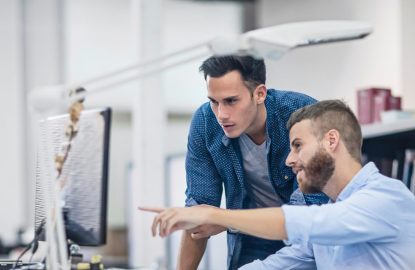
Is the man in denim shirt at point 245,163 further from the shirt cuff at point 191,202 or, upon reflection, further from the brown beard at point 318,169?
the brown beard at point 318,169

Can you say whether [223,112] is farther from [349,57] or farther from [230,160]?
[349,57]

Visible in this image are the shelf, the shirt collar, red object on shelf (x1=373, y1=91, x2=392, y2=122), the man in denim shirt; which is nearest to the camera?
the shirt collar

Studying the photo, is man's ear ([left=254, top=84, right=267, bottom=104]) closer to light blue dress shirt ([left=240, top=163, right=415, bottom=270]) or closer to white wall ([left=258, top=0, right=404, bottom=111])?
light blue dress shirt ([left=240, top=163, right=415, bottom=270])

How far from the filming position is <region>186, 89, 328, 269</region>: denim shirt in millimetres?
1926

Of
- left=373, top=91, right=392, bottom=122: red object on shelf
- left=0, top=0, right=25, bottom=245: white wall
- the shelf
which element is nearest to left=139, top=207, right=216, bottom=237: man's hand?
the shelf

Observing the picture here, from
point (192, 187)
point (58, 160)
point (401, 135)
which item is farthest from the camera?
point (401, 135)

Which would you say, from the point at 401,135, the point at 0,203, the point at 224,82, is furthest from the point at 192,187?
the point at 0,203

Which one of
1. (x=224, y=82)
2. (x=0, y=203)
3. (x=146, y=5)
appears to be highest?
(x=146, y=5)

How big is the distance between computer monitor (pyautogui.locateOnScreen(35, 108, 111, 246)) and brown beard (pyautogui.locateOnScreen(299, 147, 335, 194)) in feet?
1.43

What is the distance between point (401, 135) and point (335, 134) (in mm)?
1565

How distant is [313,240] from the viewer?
142 cm

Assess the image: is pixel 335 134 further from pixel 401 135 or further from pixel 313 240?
pixel 401 135

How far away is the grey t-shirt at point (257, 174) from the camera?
6.40 ft

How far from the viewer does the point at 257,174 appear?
198 cm
